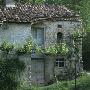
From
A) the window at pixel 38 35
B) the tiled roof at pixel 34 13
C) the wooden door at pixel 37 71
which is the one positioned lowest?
the wooden door at pixel 37 71

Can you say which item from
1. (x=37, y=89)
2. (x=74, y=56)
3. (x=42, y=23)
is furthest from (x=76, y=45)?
(x=37, y=89)

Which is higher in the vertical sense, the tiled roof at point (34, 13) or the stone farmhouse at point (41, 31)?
the tiled roof at point (34, 13)

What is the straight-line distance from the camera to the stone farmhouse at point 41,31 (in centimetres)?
3219

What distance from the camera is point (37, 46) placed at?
32.9 metres

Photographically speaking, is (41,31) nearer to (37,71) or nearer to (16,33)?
(16,33)

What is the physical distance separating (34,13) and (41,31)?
1545 millimetres

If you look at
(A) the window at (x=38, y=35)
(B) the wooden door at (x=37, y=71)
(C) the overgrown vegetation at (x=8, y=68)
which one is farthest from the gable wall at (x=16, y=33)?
(B) the wooden door at (x=37, y=71)

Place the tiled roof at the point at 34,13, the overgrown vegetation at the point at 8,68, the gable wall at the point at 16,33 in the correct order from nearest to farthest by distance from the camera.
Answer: the overgrown vegetation at the point at 8,68, the gable wall at the point at 16,33, the tiled roof at the point at 34,13

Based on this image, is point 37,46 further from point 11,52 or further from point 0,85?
point 0,85

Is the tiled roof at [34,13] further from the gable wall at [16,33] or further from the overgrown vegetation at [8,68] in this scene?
the overgrown vegetation at [8,68]

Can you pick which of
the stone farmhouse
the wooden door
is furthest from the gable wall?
the wooden door

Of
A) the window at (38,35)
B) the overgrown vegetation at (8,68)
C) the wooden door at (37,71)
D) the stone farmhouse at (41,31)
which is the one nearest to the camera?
the overgrown vegetation at (8,68)

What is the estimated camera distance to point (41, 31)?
34312mm

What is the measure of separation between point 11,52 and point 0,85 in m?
3.54
